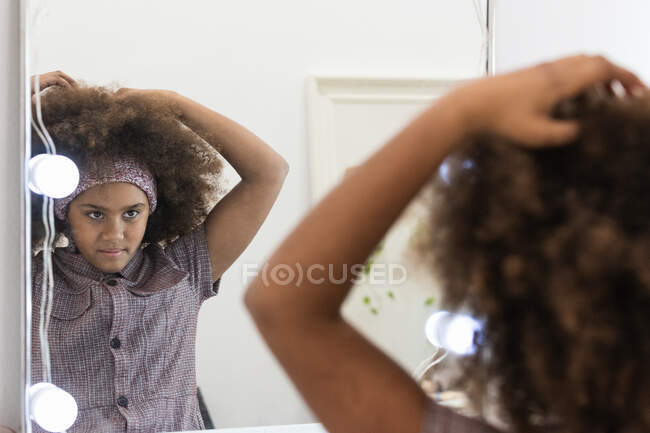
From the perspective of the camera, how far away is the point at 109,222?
104cm

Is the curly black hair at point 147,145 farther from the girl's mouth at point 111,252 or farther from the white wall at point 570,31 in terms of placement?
the white wall at point 570,31

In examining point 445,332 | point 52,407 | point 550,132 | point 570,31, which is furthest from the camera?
point 570,31

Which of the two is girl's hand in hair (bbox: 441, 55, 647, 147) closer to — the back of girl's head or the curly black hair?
the back of girl's head

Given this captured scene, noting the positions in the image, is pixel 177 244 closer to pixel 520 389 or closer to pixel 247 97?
pixel 247 97

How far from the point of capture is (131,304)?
105cm

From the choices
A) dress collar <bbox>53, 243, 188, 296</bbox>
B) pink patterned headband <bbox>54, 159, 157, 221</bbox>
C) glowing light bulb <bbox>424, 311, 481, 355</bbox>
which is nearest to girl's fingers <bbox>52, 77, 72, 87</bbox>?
pink patterned headband <bbox>54, 159, 157, 221</bbox>

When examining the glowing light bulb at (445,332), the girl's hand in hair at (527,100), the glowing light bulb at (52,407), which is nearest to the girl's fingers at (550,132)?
the girl's hand in hair at (527,100)

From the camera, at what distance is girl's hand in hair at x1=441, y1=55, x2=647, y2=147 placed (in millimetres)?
416

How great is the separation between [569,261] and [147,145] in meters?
0.74

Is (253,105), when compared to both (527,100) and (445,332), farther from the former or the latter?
(527,100)

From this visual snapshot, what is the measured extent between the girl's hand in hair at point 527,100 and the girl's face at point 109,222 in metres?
0.69

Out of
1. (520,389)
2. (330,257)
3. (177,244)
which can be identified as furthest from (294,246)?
(177,244)

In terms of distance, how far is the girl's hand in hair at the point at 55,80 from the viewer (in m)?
1.04

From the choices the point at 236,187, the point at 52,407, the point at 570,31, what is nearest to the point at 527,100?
the point at 236,187
